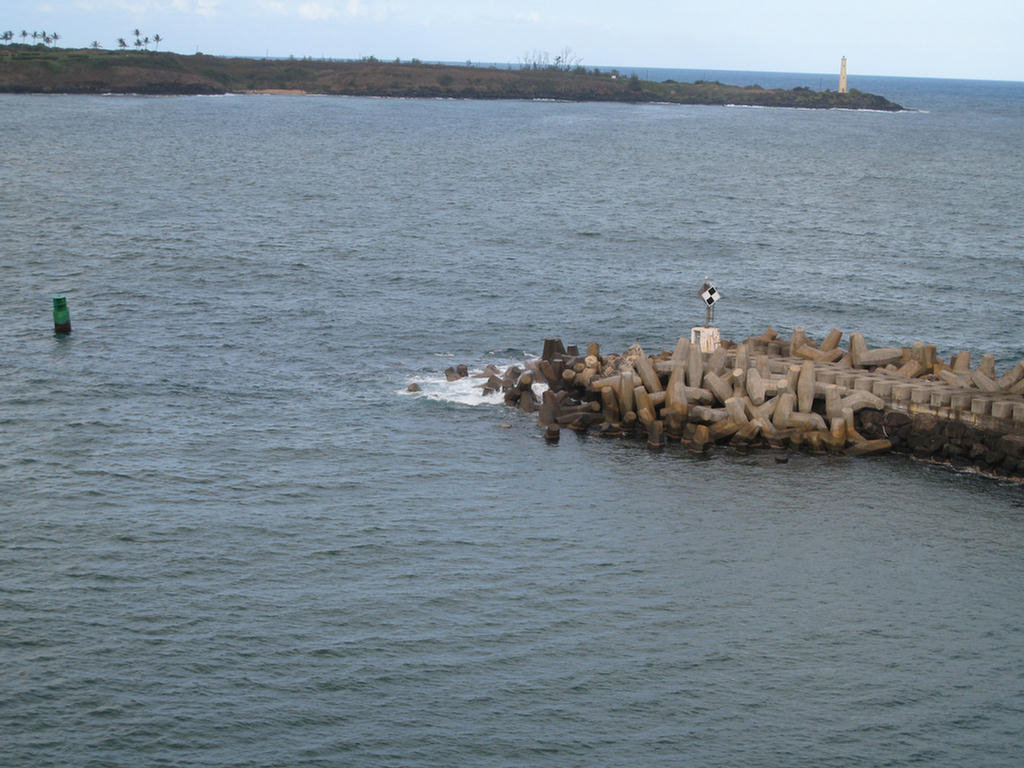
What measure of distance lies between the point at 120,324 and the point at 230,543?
2589 centimetres

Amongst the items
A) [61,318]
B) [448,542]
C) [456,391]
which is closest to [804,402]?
[456,391]

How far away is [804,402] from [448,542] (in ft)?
43.5

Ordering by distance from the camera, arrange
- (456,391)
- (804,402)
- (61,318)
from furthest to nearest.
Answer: (61,318), (456,391), (804,402)

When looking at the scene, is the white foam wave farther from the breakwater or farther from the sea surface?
the breakwater

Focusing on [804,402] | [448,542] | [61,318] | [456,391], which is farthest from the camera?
[61,318]

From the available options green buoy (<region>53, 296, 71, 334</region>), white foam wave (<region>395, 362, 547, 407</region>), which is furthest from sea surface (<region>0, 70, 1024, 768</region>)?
green buoy (<region>53, 296, 71, 334</region>)

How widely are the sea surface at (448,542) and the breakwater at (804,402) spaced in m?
0.86

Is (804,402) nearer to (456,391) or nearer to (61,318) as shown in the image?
(456,391)

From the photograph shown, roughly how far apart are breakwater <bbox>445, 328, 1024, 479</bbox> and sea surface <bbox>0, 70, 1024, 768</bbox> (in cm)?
86

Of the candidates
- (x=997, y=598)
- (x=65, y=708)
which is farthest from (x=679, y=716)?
(x=65, y=708)

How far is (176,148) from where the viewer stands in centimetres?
13425

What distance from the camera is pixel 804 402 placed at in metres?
37.4

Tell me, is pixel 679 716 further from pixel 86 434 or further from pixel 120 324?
pixel 120 324

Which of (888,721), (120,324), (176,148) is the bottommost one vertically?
(888,721)
